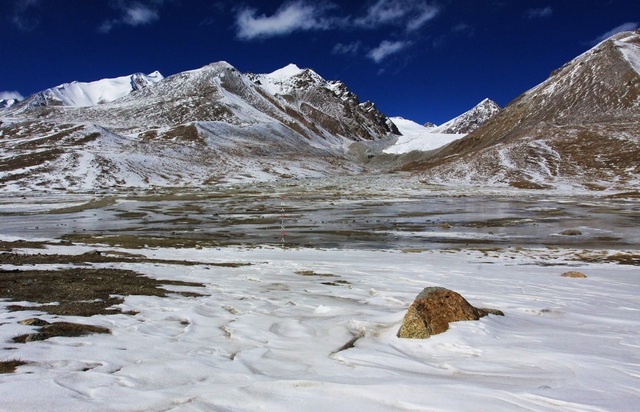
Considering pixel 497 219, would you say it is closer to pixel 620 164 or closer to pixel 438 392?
pixel 438 392

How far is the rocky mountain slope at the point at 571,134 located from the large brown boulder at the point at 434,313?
8565 centimetres

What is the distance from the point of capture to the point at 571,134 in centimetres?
11288

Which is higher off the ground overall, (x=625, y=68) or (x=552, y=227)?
(x=625, y=68)

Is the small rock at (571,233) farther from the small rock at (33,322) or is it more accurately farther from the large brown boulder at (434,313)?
the small rock at (33,322)

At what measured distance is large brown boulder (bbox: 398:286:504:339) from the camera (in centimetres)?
661

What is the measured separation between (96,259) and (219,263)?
4194mm

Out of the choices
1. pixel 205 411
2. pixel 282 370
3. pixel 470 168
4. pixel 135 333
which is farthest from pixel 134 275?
pixel 470 168

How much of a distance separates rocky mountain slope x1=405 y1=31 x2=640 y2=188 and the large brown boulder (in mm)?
85650

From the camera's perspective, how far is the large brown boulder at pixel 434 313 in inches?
260

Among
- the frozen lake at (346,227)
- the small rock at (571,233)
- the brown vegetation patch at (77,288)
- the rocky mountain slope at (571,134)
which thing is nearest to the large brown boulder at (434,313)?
the brown vegetation patch at (77,288)

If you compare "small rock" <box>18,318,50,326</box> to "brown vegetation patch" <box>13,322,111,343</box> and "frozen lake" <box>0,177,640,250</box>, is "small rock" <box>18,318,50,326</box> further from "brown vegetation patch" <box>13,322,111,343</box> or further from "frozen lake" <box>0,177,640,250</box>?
"frozen lake" <box>0,177,640,250</box>

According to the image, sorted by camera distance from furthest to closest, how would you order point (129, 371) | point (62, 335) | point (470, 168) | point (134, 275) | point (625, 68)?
point (625, 68), point (470, 168), point (134, 275), point (62, 335), point (129, 371)

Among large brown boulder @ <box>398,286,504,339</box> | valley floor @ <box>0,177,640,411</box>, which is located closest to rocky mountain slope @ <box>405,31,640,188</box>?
valley floor @ <box>0,177,640,411</box>

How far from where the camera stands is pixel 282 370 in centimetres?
531
